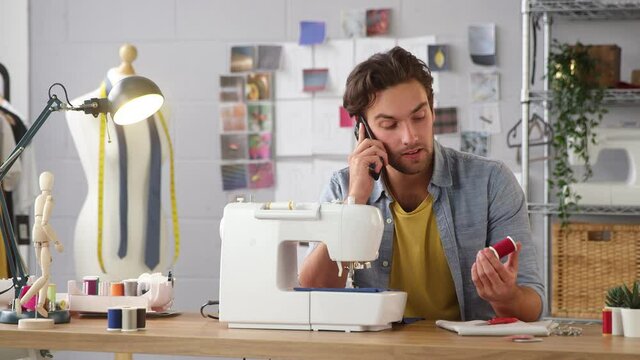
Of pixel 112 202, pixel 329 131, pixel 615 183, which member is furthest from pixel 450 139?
pixel 112 202

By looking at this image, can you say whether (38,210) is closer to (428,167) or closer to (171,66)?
(428,167)

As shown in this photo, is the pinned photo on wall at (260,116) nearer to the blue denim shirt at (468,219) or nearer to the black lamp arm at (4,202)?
the blue denim shirt at (468,219)

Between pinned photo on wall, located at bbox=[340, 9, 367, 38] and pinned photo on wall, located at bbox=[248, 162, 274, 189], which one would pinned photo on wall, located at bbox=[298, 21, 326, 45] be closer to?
pinned photo on wall, located at bbox=[340, 9, 367, 38]

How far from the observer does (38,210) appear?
2.18 metres

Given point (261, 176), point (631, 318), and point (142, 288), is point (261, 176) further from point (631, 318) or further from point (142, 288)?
point (631, 318)

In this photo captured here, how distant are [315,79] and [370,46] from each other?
273mm

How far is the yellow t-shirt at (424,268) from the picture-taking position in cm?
252

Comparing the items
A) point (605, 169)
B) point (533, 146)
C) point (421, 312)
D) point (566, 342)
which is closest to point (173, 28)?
point (533, 146)

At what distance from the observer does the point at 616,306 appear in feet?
6.68

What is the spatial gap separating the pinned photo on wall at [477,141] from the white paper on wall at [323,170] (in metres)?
0.52

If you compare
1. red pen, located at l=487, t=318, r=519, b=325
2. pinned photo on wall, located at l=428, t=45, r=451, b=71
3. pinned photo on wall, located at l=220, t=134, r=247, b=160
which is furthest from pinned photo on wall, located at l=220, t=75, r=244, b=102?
red pen, located at l=487, t=318, r=519, b=325

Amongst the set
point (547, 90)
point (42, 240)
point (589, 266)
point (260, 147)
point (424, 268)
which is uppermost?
point (547, 90)

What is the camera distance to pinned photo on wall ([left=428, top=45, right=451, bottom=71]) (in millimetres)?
4012

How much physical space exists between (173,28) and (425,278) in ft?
7.18
